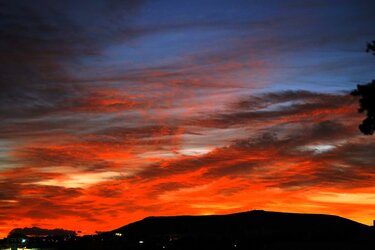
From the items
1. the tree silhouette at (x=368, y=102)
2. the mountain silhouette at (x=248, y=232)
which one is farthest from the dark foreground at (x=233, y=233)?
the tree silhouette at (x=368, y=102)

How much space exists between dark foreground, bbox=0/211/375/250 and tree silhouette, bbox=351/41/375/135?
26789 millimetres

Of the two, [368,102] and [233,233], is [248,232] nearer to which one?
[233,233]

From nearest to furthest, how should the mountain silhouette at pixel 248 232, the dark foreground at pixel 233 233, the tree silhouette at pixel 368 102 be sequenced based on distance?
the tree silhouette at pixel 368 102, the mountain silhouette at pixel 248 232, the dark foreground at pixel 233 233

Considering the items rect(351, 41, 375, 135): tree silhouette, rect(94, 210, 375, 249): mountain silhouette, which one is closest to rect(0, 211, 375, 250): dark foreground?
rect(94, 210, 375, 249): mountain silhouette

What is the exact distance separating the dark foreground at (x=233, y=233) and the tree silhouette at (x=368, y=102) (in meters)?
26.8

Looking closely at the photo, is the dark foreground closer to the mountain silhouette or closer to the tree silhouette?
the mountain silhouette

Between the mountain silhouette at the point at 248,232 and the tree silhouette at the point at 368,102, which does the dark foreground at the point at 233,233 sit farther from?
the tree silhouette at the point at 368,102

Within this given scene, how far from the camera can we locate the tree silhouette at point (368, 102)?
1069 inches

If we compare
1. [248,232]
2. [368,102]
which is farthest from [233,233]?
[368,102]

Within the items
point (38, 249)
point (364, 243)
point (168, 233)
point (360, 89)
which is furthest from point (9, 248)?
point (360, 89)

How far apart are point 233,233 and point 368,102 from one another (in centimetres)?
4379

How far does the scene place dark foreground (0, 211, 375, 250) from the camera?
2422 inches

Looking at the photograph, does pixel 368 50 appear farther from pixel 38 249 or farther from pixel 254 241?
pixel 38 249

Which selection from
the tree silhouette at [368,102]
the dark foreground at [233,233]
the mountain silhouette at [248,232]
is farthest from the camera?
the dark foreground at [233,233]
